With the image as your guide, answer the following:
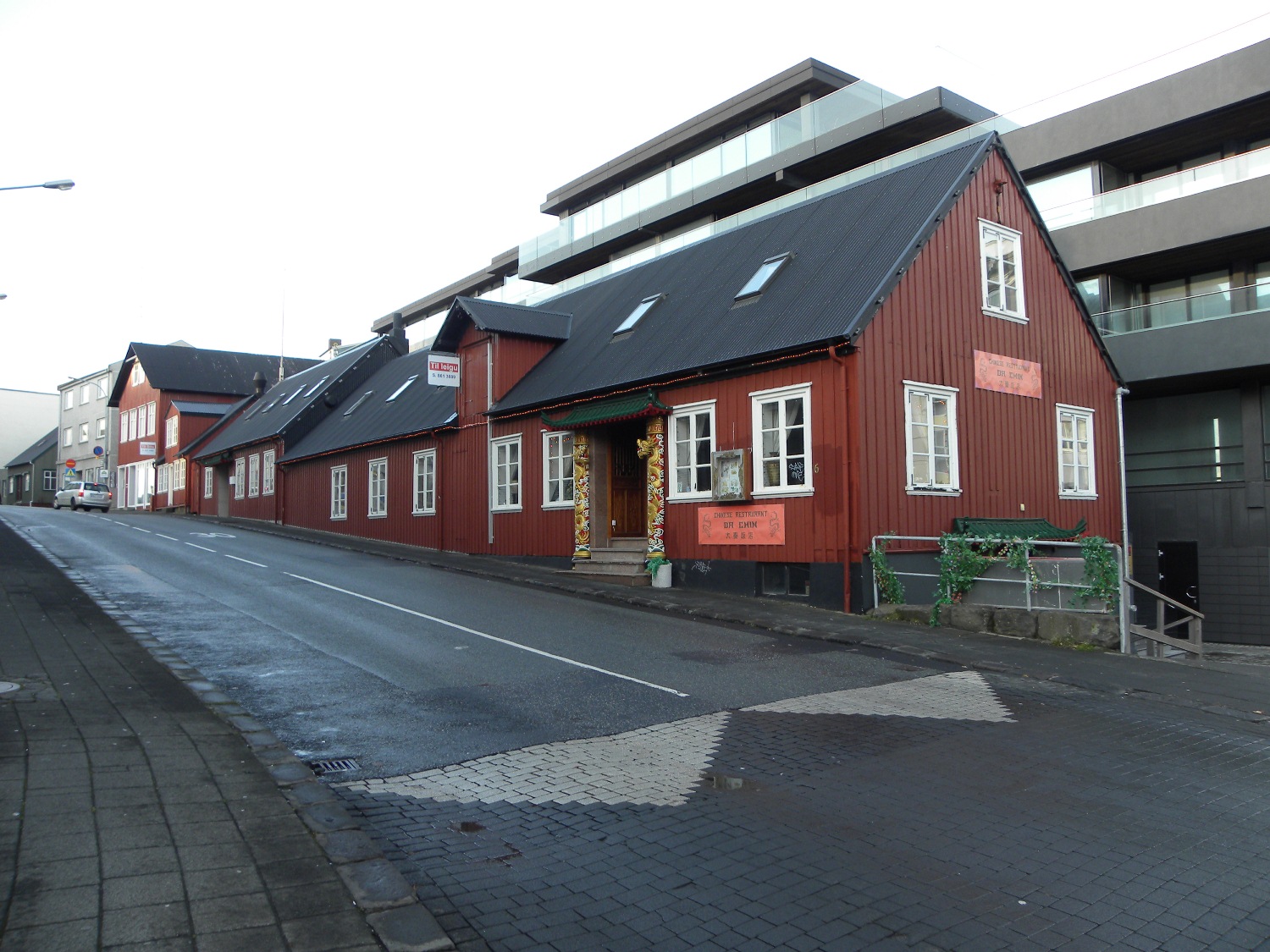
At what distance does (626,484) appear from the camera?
2139 centimetres

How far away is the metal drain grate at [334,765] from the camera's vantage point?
22.2ft

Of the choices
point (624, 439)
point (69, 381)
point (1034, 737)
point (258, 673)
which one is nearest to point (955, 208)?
point (624, 439)

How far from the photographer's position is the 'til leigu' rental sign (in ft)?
82.5

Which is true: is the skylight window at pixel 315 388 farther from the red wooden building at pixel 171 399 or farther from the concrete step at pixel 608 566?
the concrete step at pixel 608 566

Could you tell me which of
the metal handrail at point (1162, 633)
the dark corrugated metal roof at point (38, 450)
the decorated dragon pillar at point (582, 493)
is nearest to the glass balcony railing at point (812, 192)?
the decorated dragon pillar at point (582, 493)

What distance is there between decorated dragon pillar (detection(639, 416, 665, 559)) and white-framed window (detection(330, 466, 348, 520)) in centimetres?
1668

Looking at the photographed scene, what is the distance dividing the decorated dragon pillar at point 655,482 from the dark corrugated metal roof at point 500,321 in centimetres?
632

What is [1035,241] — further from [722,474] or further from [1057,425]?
[722,474]

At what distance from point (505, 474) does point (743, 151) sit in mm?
16061

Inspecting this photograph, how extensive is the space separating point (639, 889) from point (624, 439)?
16767mm

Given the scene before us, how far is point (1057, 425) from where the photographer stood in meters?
20.3

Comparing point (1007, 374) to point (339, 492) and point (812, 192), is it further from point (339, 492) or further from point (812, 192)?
Result: point (339, 492)

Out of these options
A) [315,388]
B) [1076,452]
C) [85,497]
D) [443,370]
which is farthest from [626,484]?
[85,497]

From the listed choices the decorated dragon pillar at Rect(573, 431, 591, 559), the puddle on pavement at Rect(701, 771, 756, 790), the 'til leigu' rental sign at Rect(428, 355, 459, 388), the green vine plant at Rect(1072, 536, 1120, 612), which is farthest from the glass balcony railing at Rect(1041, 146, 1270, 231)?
the puddle on pavement at Rect(701, 771, 756, 790)
